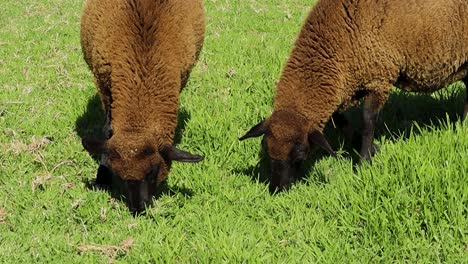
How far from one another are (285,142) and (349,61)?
960mm

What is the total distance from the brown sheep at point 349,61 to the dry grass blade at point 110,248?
1420 mm

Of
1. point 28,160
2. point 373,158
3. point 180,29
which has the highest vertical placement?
point 180,29

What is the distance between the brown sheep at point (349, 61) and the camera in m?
4.80

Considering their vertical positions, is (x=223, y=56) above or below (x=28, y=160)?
above

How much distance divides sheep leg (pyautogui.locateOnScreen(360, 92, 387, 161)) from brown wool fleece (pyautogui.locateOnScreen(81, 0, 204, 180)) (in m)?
1.77

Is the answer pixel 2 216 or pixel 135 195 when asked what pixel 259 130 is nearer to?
pixel 135 195

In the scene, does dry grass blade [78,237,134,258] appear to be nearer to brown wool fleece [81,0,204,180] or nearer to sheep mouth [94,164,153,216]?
sheep mouth [94,164,153,216]

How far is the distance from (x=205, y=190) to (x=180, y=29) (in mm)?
1531

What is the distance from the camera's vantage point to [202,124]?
5.78 m

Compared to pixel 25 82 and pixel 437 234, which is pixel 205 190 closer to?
pixel 437 234

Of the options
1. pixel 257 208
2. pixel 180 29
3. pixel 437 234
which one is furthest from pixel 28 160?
pixel 437 234

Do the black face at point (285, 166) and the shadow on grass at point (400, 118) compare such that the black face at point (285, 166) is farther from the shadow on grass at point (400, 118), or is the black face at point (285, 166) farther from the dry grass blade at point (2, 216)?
the dry grass blade at point (2, 216)

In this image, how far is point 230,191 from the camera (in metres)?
4.88

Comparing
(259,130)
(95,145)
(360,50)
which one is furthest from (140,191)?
(360,50)
